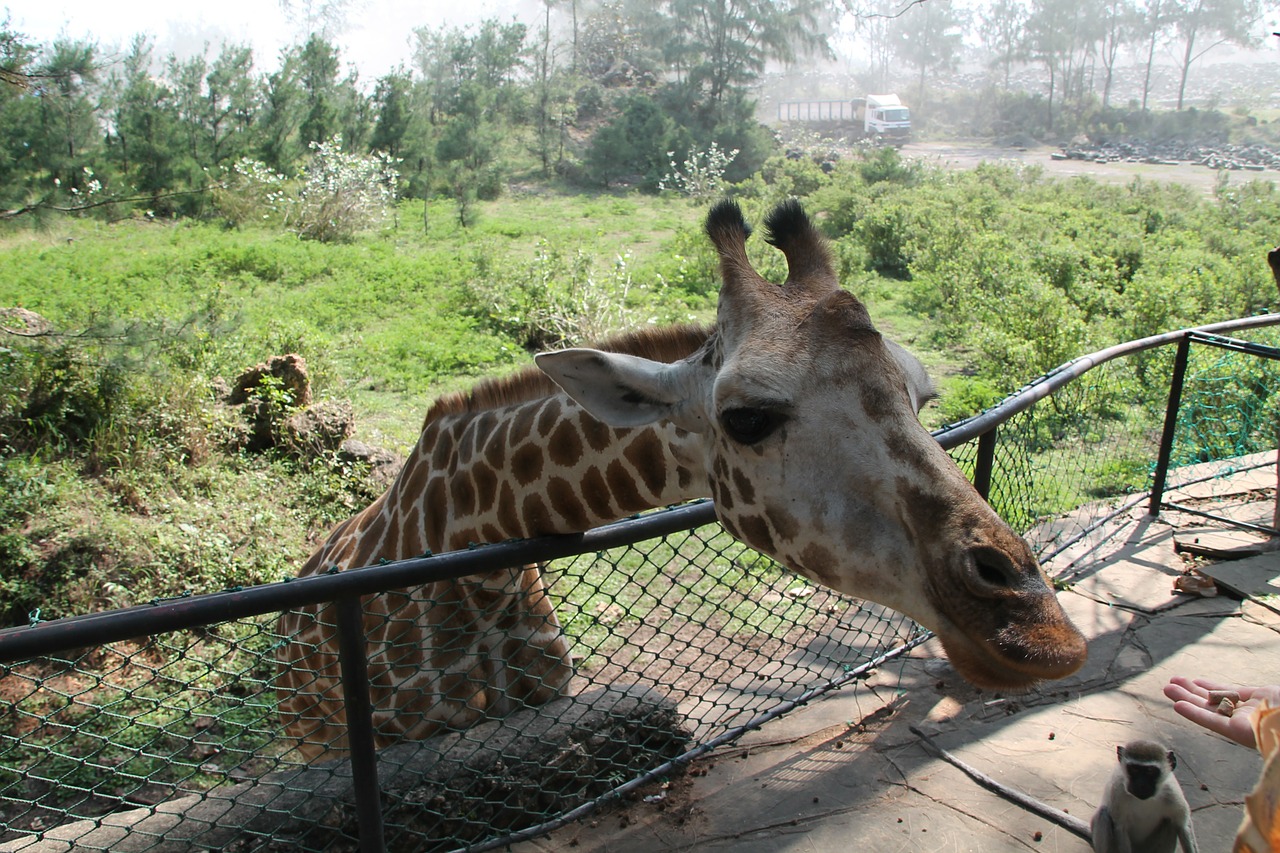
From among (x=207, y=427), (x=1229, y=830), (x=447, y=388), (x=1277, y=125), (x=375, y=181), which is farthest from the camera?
(x=1277, y=125)

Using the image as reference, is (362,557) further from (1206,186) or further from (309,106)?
(1206,186)

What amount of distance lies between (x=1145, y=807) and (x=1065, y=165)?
4006 cm

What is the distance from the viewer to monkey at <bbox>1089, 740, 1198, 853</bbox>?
2.48 metres

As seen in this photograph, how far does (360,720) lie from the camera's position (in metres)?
2.30

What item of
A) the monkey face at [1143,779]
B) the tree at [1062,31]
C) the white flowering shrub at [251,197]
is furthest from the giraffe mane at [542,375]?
the tree at [1062,31]

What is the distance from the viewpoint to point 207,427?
7.45 metres

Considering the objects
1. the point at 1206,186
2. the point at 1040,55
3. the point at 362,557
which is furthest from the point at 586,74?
the point at 362,557

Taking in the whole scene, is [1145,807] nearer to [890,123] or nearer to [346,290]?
[346,290]

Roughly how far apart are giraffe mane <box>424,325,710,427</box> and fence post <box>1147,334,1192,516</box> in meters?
3.61

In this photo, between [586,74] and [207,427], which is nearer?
[207,427]

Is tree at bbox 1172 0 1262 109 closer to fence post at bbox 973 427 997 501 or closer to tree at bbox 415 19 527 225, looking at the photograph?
tree at bbox 415 19 527 225

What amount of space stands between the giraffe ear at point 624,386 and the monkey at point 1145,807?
5.06ft

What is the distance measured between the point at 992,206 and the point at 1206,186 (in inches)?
627

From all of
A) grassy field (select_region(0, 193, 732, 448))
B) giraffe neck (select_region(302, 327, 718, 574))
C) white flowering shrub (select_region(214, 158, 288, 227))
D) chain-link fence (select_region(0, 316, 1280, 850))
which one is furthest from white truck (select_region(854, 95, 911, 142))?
giraffe neck (select_region(302, 327, 718, 574))
